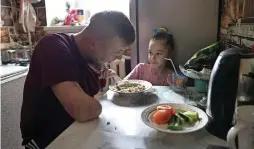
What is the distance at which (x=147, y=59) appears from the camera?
1538 mm

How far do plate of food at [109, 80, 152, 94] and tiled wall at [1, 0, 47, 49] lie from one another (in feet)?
A: 4.91

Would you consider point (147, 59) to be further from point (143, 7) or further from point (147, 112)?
point (147, 112)

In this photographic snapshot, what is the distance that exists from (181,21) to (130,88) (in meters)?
0.56

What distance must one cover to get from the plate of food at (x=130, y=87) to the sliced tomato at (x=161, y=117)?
0.31m

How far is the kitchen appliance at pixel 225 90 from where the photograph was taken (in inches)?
24.7

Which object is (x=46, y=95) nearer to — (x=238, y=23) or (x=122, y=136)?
(x=122, y=136)

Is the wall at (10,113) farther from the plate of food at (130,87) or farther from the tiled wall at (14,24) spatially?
the plate of food at (130,87)

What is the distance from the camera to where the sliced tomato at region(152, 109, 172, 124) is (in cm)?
75

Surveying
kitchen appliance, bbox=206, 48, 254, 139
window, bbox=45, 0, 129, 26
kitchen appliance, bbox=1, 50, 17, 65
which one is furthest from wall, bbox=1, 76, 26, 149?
kitchen appliance, bbox=206, 48, 254, 139

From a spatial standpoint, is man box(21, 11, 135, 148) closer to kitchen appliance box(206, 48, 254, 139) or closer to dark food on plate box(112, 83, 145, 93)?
dark food on plate box(112, 83, 145, 93)

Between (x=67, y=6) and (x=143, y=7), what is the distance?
49.4 inches

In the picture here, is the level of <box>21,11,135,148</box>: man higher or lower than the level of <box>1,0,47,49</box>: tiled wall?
lower

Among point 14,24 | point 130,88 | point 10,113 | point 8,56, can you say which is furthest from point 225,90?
point 14,24

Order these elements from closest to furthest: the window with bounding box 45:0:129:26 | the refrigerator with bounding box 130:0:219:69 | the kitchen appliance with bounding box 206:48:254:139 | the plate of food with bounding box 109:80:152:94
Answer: the kitchen appliance with bounding box 206:48:254:139 → the plate of food with bounding box 109:80:152:94 → the refrigerator with bounding box 130:0:219:69 → the window with bounding box 45:0:129:26
